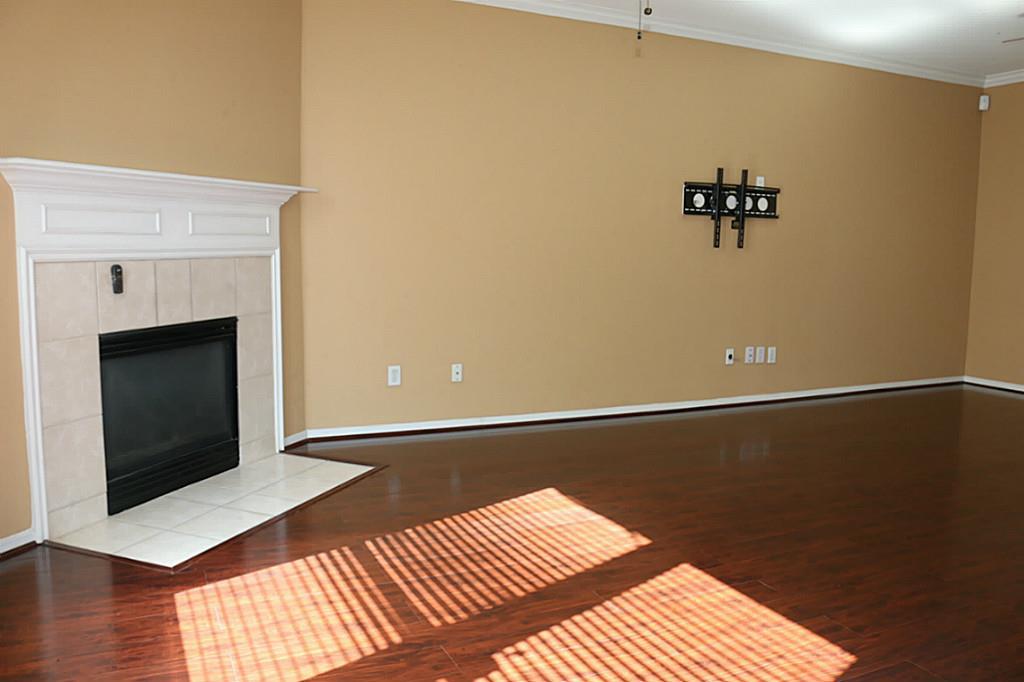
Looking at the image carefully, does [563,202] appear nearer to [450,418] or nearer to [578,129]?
[578,129]

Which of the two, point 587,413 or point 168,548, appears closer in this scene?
point 168,548

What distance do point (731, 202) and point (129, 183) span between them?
424 cm

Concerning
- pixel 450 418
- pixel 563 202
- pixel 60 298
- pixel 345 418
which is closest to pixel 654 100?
pixel 563 202

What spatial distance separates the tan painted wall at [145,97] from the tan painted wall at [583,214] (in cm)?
21

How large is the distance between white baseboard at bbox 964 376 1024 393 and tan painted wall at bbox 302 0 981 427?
77cm

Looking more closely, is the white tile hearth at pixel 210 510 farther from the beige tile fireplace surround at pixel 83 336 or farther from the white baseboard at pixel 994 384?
the white baseboard at pixel 994 384

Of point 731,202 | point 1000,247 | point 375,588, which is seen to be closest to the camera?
point 375,588

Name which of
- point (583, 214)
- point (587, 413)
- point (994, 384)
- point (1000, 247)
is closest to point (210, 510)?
point (587, 413)

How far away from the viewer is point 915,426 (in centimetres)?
562

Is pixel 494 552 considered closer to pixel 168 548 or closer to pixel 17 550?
pixel 168 548

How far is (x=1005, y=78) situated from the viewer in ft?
23.0

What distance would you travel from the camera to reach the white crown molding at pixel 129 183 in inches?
119

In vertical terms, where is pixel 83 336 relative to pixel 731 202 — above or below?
below

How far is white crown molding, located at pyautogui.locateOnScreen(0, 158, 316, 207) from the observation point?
301 centimetres
